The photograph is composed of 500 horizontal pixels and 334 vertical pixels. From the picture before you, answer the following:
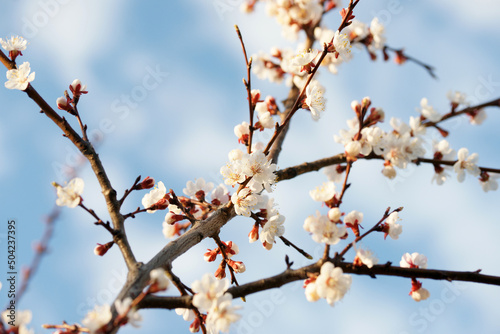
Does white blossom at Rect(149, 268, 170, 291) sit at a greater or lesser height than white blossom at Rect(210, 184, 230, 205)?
lesser

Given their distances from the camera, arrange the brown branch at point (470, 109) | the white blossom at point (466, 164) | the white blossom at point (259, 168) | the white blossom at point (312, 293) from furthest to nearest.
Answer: the brown branch at point (470, 109), the white blossom at point (466, 164), the white blossom at point (259, 168), the white blossom at point (312, 293)

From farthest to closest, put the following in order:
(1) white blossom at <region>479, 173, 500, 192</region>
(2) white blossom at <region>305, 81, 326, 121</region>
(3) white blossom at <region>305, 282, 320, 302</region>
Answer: (1) white blossom at <region>479, 173, 500, 192</region> < (2) white blossom at <region>305, 81, 326, 121</region> < (3) white blossom at <region>305, 282, 320, 302</region>

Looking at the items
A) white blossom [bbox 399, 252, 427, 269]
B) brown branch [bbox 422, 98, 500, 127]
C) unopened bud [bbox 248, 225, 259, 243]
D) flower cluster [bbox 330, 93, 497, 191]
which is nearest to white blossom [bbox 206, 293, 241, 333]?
unopened bud [bbox 248, 225, 259, 243]

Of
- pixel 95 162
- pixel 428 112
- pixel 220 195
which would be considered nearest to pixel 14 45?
pixel 95 162

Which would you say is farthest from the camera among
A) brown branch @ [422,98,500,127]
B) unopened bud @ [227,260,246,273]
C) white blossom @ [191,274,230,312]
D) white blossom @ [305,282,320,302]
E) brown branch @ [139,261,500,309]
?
brown branch @ [422,98,500,127]

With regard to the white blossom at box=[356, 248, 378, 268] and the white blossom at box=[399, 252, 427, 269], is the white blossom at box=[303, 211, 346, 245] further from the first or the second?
the white blossom at box=[399, 252, 427, 269]

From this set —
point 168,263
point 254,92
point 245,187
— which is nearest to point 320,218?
point 245,187

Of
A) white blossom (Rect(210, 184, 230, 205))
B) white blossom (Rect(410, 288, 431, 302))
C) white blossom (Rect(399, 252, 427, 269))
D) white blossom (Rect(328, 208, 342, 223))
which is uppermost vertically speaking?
white blossom (Rect(210, 184, 230, 205))

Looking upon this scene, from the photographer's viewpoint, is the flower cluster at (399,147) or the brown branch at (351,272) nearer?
the brown branch at (351,272)

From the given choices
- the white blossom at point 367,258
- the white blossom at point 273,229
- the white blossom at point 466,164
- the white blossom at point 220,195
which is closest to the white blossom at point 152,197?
the white blossom at point 220,195

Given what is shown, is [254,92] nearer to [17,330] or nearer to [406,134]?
[406,134]

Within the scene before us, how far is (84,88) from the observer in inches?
103

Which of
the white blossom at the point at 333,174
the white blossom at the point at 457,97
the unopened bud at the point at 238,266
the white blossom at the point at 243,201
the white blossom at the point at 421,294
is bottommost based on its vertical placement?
the white blossom at the point at 421,294

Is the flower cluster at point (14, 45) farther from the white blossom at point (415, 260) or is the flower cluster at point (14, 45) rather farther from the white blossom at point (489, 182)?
the white blossom at point (489, 182)
